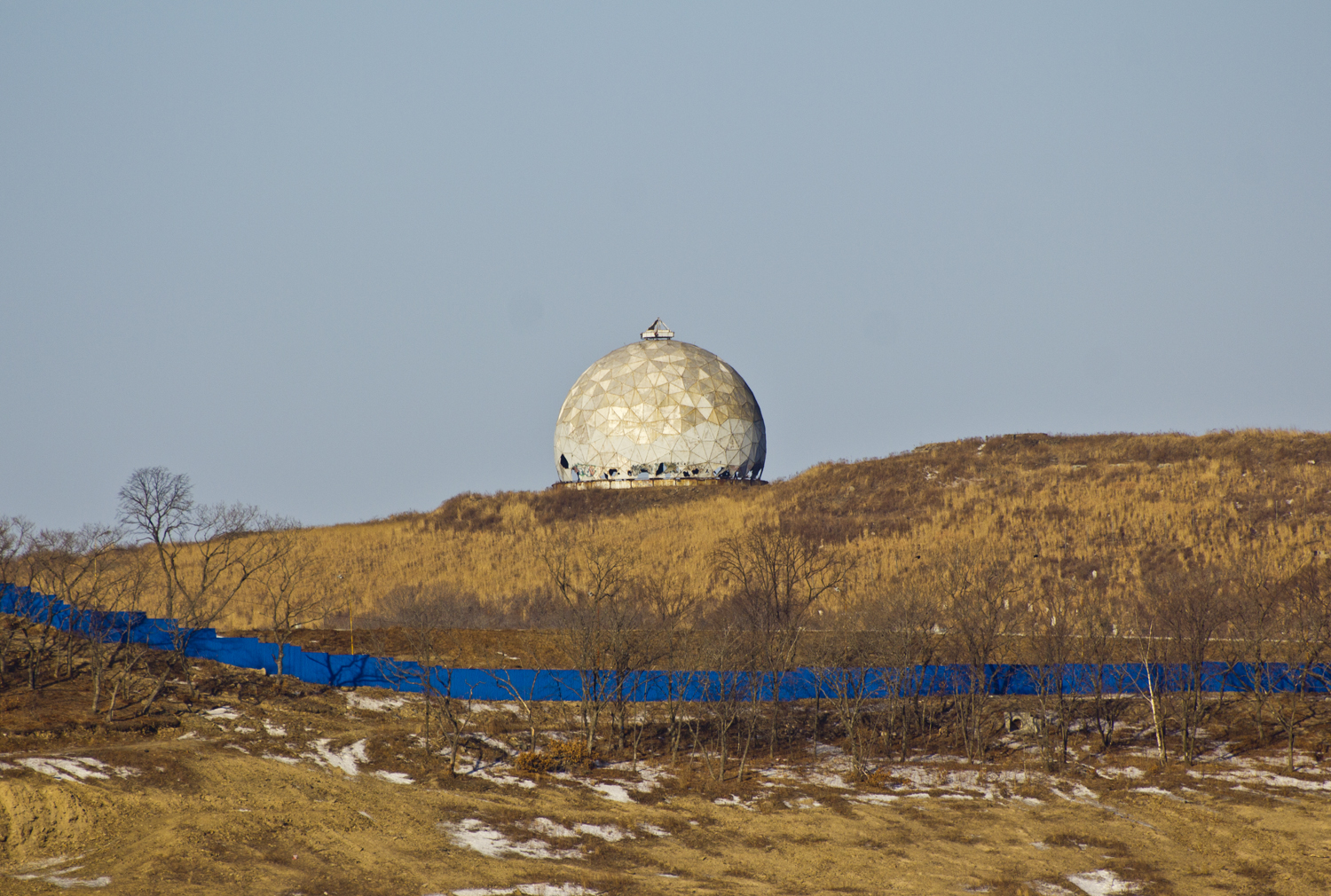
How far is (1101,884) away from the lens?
16828mm

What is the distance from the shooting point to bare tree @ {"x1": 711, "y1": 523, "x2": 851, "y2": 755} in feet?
84.5

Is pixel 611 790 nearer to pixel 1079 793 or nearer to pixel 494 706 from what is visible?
pixel 494 706

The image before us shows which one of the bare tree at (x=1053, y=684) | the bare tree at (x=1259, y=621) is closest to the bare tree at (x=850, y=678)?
the bare tree at (x=1053, y=684)

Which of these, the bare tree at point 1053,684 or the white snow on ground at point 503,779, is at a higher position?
the bare tree at point 1053,684

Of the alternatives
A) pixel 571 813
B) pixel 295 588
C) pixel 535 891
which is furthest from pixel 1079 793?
pixel 295 588

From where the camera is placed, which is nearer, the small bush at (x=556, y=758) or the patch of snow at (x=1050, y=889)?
the patch of snow at (x=1050, y=889)

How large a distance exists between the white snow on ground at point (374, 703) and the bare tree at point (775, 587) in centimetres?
778

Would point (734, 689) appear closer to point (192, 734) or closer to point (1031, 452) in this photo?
point (192, 734)

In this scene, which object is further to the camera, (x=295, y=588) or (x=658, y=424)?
(x=658, y=424)

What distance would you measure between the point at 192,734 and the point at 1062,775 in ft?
53.4

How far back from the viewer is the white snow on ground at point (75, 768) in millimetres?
19312

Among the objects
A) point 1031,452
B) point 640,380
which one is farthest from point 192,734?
point 1031,452

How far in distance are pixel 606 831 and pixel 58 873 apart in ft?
25.0

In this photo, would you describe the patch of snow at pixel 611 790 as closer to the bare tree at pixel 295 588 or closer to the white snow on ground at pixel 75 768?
the white snow on ground at pixel 75 768
